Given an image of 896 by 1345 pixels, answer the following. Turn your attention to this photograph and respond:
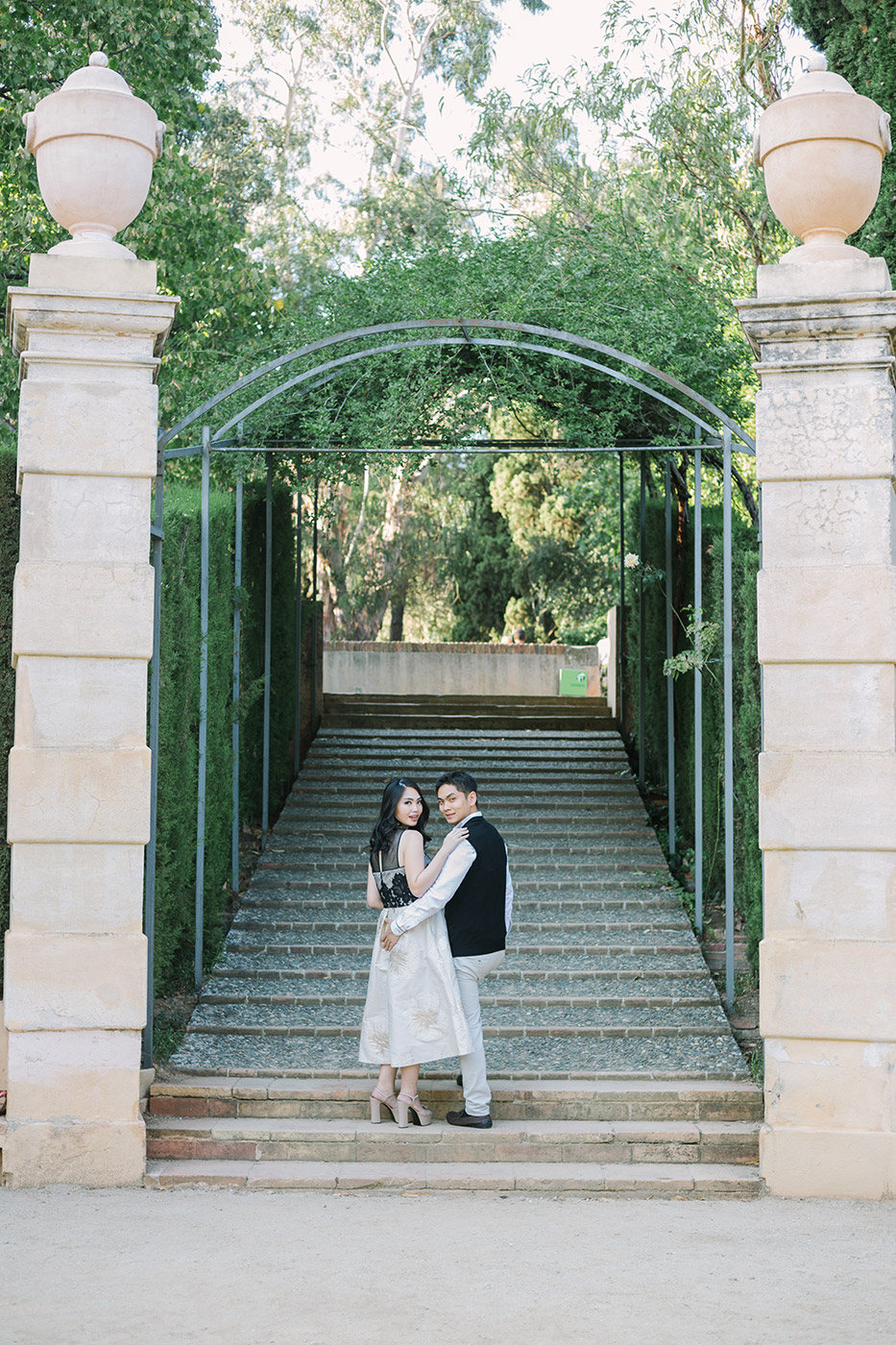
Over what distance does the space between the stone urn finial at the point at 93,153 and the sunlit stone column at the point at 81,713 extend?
0.03m

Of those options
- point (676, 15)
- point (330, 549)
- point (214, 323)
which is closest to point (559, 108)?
point (676, 15)

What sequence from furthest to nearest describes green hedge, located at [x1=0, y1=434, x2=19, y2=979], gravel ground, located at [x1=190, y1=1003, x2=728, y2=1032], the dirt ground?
gravel ground, located at [x1=190, y1=1003, x2=728, y2=1032]
green hedge, located at [x1=0, y1=434, x2=19, y2=979]
the dirt ground

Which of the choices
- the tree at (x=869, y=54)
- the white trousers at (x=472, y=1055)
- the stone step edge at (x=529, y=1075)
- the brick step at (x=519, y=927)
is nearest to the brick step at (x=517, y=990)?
the brick step at (x=519, y=927)

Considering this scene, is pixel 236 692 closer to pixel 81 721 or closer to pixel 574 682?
pixel 81 721

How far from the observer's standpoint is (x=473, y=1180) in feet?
17.2

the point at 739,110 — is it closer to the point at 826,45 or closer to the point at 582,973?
the point at 826,45

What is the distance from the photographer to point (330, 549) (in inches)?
1013

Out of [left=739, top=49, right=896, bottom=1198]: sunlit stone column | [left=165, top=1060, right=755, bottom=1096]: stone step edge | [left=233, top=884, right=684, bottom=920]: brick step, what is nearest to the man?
[left=165, top=1060, right=755, bottom=1096]: stone step edge

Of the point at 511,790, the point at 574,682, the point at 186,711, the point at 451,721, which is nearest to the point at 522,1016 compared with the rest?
the point at 186,711

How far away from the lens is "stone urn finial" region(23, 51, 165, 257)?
5375mm

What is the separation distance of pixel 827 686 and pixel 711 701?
371 cm

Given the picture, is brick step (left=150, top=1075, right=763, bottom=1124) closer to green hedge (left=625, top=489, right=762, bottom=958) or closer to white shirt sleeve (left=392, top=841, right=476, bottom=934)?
white shirt sleeve (left=392, top=841, right=476, bottom=934)

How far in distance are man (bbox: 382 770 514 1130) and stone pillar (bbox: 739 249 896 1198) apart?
1.20 metres

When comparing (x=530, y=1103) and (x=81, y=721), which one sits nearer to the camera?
(x=81, y=721)
